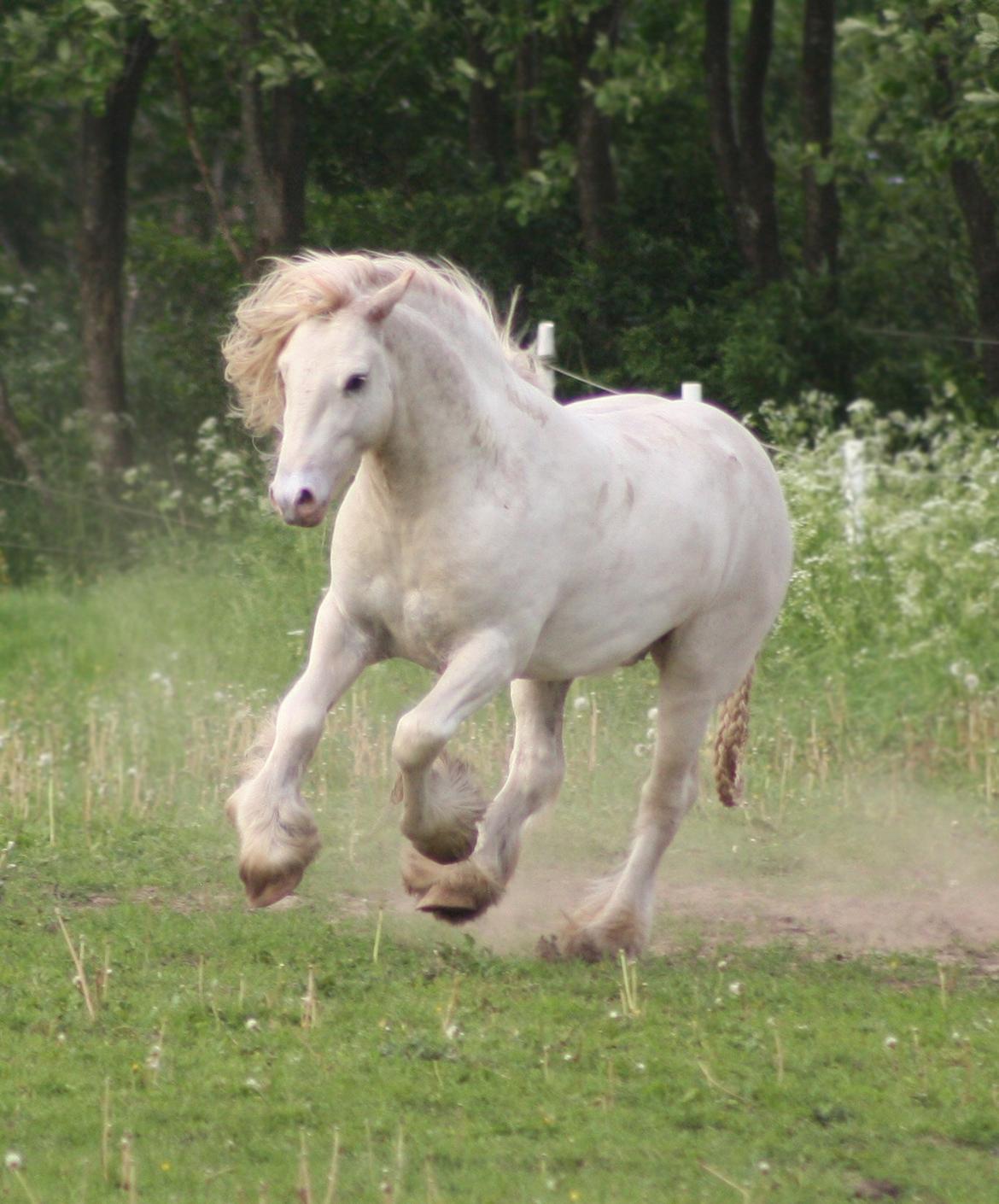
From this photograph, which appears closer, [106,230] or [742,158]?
[742,158]

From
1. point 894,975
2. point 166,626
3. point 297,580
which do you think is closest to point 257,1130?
point 894,975

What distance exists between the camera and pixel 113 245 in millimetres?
16094

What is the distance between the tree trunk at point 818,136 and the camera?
49.5 ft

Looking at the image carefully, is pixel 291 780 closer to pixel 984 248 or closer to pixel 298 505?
pixel 298 505

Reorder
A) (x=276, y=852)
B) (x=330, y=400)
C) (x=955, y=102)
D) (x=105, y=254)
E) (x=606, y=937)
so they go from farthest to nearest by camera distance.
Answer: (x=105, y=254) → (x=955, y=102) → (x=606, y=937) → (x=276, y=852) → (x=330, y=400)

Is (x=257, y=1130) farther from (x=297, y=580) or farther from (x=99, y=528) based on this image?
(x=99, y=528)

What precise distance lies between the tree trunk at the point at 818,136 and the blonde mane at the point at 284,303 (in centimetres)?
942

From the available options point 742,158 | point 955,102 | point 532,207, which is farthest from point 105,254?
point 955,102

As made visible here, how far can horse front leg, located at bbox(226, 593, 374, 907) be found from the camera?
529cm

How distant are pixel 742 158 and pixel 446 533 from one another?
10.3 meters

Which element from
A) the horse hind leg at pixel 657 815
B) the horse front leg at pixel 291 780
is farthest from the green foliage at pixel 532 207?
the horse front leg at pixel 291 780

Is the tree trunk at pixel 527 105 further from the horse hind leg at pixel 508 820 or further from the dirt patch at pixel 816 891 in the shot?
the horse hind leg at pixel 508 820

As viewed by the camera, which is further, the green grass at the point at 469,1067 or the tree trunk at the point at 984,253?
the tree trunk at the point at 984,253

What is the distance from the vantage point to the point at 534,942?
642cm
